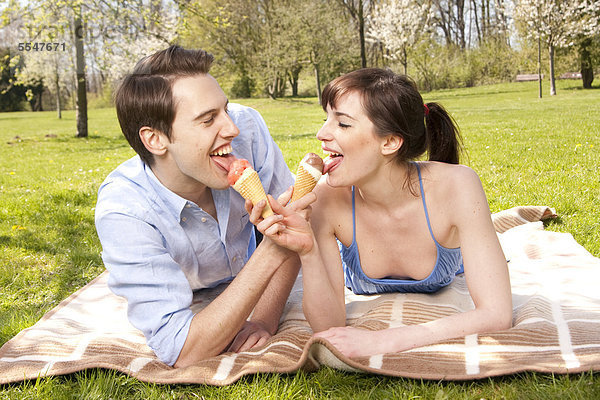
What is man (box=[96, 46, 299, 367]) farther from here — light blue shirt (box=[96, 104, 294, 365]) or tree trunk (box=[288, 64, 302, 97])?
tree trunk (box=[288, 64, 302, 97])

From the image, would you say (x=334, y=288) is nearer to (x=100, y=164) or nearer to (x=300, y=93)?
(x=100, y=164)

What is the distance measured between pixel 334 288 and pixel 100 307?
1.83m

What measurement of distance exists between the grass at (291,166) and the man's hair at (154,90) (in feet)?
4.51

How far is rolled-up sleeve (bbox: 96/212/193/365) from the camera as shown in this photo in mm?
2795

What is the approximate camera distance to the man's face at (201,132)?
119 inches

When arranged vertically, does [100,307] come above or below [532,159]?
below

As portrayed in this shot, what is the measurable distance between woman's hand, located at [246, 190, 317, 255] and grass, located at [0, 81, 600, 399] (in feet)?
2.15

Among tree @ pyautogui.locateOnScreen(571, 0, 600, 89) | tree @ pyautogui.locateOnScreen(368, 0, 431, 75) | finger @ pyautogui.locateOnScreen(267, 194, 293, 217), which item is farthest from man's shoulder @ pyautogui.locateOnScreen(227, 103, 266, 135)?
tree @ pyautogui.locateOnScreen(368, 0, 431, 75)

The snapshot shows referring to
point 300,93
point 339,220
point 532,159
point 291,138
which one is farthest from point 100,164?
point 300,93

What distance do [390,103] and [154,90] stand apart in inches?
52.4

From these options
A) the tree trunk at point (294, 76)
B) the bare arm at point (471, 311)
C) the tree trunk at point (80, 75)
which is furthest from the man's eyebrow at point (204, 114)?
the tree trunk at point (294, 76)

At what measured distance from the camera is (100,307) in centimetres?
395

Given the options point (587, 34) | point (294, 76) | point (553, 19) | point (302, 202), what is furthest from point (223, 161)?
point (294, 76)

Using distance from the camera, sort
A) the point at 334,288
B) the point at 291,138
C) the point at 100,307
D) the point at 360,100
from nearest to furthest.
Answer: the point at 360,100 → the point at 334,288 → the point at 100,307 → the point at 291,138
